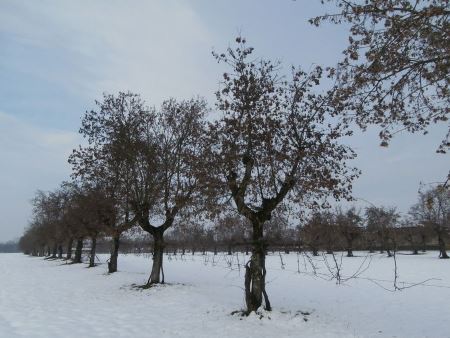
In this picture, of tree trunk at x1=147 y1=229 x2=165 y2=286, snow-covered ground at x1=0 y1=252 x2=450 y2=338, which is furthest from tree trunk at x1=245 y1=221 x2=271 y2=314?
tree trunk at x1=147 y1=229 x2=165 y2=286

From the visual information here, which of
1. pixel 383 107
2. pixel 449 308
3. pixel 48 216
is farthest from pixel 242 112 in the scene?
pixel 48 216

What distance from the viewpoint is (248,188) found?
14.5 metres

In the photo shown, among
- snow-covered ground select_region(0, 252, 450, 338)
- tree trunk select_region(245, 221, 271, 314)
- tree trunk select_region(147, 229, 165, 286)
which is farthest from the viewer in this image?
tree trunk select_region(147, 229, 165, 286)

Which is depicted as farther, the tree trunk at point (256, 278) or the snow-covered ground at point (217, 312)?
the tree trunk at point (256, 278)

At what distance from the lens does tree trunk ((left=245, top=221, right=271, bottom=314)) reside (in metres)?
13.2

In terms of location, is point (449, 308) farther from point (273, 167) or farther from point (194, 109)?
point (194, 109)

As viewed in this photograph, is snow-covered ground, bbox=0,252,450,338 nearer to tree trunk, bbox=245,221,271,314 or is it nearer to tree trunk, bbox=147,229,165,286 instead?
tree trunk, bbox=245,221,271,314

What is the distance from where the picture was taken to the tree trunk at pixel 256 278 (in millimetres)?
13203

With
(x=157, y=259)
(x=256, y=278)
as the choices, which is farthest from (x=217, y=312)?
(x=157, y=259)

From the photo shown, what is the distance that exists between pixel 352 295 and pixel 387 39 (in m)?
14.5

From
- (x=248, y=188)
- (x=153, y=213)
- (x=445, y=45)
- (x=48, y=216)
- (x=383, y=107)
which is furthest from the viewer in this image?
(x=48, y=216)

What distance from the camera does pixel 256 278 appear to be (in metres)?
13.4

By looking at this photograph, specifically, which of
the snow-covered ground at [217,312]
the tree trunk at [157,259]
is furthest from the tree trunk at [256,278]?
the tree trunk at [157,259]

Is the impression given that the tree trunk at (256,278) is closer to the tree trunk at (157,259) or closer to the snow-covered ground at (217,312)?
the snow-covered ground at (217,312)
